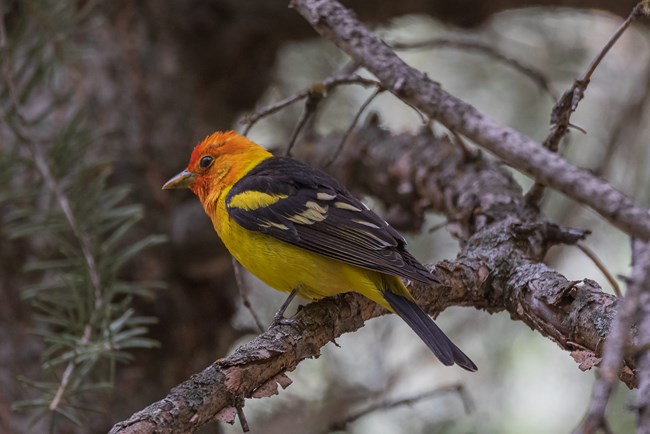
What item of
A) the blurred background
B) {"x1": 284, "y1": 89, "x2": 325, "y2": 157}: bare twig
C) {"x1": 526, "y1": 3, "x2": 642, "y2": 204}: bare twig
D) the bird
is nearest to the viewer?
{"x1": 526, "y1": 3, "x2": 642, "y2": 204}: bare twig

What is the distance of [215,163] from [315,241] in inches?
38.7

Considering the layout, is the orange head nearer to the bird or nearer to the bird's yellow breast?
the bird

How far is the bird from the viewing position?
94.1 inches

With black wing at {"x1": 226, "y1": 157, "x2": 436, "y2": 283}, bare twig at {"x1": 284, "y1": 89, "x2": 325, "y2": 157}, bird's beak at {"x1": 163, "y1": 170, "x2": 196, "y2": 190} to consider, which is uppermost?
bird's beak at {"x1": 163, "y1": 170, "x2": 196, "y2": 190}

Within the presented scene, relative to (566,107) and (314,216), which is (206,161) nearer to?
(314,216)

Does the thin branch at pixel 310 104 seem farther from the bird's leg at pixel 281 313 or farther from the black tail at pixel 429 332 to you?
the black tail at pixel 429 332

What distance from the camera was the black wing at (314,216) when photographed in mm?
2543

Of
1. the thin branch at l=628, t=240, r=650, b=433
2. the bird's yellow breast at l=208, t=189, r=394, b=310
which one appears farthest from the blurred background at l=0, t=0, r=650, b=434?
the thin branch at l=628, t=240, r=650, b=433

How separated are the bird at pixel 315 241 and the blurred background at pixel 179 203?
1.06 feet

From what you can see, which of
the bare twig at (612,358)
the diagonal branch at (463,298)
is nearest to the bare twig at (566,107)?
the diagonal branch at (463,298)

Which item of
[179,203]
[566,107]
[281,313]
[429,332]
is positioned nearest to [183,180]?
[179,203]

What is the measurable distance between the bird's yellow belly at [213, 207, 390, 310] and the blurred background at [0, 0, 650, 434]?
36 cm

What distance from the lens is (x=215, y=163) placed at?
11.4 feet

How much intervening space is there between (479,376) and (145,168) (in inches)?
92.4
